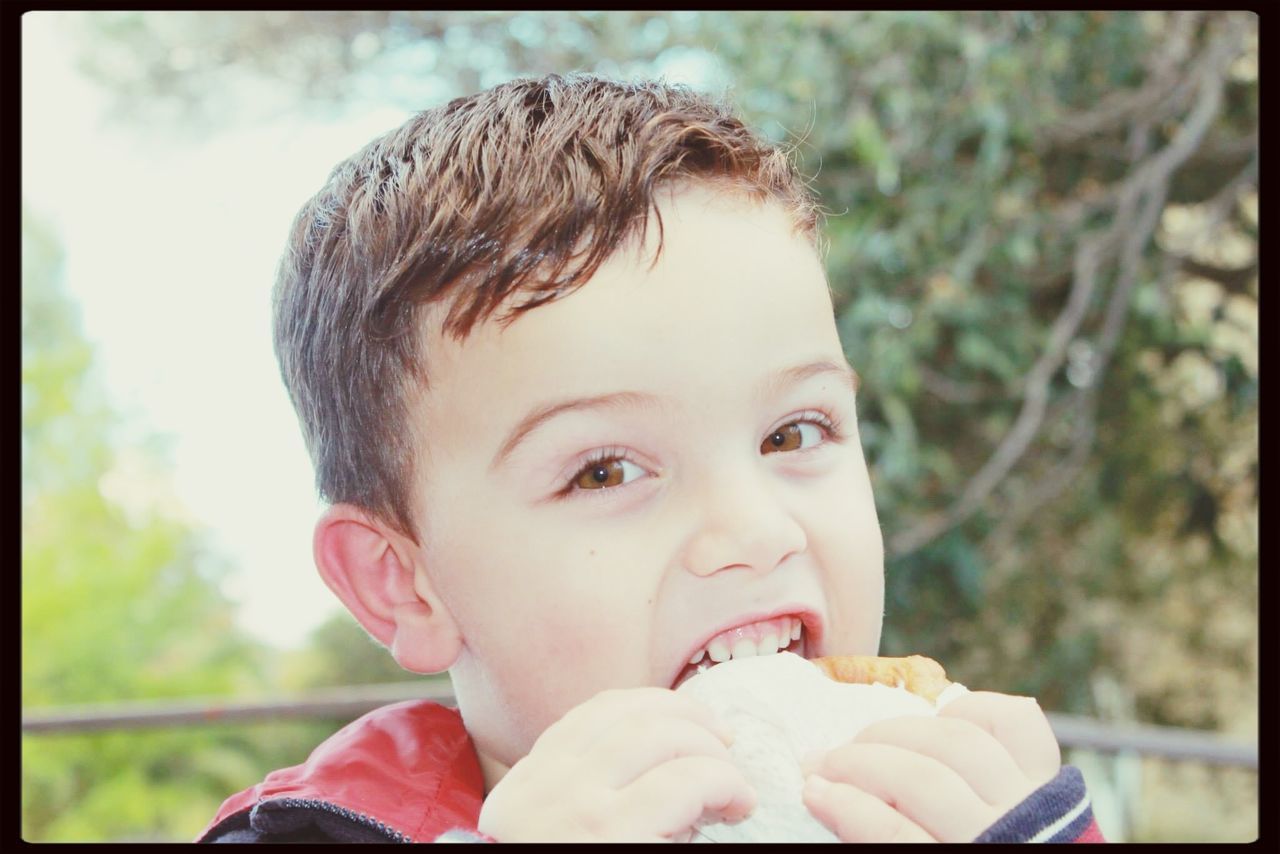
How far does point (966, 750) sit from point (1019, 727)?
0.14ft

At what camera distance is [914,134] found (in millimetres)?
2475

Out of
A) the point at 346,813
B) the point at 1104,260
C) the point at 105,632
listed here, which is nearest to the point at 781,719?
the point at 346,813

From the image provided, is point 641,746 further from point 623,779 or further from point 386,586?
point 386,586

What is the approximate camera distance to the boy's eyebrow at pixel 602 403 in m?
0.74

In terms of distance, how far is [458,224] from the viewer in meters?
0.83

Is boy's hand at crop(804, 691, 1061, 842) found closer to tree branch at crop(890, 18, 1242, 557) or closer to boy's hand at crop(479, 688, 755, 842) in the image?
boy's hand at crop(479, 688, 755, 842)

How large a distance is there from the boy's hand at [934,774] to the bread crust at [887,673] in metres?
0.07

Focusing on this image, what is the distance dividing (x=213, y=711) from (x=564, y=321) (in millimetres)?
1482

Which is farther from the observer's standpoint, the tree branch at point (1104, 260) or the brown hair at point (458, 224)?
the tree branch at point (1104, 260)

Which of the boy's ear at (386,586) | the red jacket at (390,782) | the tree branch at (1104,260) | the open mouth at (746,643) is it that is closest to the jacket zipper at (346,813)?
the red jacket at (390,782)

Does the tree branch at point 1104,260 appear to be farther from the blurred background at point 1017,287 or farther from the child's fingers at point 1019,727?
the child's fingers at point 1019,727

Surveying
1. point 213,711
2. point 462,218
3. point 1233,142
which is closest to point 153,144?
point 213,711
